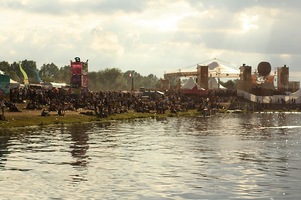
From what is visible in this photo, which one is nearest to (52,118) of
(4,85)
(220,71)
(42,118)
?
(42,118)

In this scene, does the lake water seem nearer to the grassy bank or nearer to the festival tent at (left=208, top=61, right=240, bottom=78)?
the grassy bank

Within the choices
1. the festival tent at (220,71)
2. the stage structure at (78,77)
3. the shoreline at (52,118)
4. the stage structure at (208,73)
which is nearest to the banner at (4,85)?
the shoreline at (52,118)

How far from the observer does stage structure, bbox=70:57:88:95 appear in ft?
344

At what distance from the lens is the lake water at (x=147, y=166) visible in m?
29.7

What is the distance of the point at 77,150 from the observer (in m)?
47.9

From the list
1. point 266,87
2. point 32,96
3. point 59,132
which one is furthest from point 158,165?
point 266,87

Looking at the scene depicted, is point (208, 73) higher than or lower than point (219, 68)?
lower

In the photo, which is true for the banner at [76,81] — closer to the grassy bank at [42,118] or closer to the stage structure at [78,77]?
the stage structure at [78,77]

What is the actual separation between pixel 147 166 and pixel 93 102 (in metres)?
57.8

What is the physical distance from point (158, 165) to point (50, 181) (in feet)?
28.6

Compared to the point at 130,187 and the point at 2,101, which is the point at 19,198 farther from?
the point at 2,101

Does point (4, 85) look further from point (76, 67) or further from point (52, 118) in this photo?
point (76, 67)

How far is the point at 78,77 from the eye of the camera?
107125mm

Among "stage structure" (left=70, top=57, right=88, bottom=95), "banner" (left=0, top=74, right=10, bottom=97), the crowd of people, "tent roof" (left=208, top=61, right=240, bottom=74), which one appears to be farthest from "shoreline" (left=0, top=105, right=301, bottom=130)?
"tent roof" (left=208, top=61, right=240, bottom=74)
